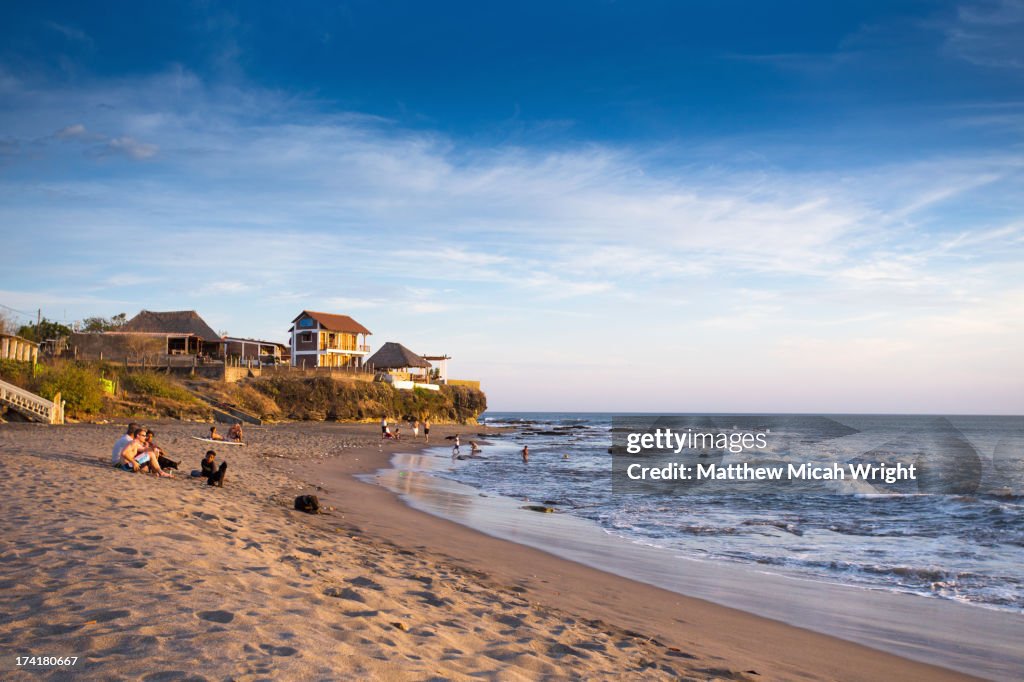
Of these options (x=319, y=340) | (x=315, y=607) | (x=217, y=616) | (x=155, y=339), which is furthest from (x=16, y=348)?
(x=217, y=616)

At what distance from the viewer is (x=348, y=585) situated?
6672 millimetres

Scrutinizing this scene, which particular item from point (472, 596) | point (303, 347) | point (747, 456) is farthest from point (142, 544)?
point (303, 347)

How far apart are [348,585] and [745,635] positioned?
450 centimetres

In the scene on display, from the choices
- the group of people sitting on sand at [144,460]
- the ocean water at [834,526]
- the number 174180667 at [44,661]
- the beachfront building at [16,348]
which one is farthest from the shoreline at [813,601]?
the beachfront building at [16,348]

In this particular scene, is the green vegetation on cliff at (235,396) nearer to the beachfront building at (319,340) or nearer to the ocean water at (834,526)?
the beachfront building at (319,340)

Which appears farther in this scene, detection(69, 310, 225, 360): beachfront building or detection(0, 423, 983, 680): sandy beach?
detection(69, 310, 225, 360): beachfront building

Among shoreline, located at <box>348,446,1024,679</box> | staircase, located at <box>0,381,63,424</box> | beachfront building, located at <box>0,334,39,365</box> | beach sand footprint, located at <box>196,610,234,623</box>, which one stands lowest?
shoreline, located at <box>348,446,1024,679</box>

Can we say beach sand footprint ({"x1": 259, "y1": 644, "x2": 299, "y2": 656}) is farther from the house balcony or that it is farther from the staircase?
the house balcony

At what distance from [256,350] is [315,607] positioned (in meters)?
64.8

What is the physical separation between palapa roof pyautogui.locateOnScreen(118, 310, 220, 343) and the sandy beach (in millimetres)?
50864

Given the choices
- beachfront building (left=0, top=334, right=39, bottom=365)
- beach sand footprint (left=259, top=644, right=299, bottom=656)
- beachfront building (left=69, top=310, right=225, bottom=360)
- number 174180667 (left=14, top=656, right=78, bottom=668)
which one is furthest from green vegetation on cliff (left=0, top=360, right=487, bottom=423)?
beach sand footprint (left=259, top=644, right=299, bottom=656)

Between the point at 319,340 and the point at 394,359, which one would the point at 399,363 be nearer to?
the point at 394,359

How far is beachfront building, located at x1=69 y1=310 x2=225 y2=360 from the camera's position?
52.6 m

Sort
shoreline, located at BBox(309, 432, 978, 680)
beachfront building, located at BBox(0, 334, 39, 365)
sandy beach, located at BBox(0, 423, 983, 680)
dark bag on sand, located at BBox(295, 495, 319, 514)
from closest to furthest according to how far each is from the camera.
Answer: sandy beach, located at BBox(0, 423, 983, 680) < shoreline, located at BBox(309, 432, 978, 680) < dark bag on sand, located at BBox(295, 495, 319, 514) < beachfront building, located at BBox(0, 334, 39, 365)
